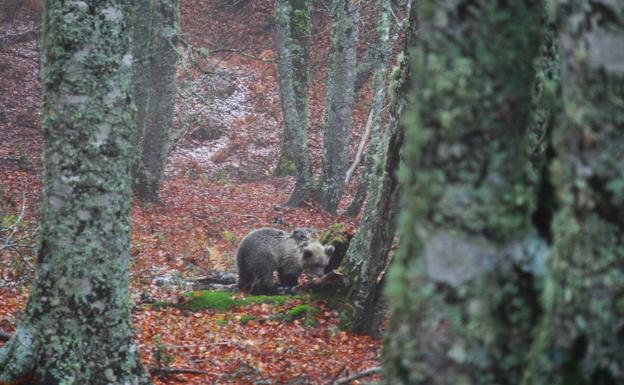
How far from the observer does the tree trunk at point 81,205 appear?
516 cm

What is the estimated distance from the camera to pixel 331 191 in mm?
18609

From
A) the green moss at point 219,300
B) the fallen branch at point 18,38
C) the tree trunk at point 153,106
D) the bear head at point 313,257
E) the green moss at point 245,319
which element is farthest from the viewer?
the fallen branch at point 18,38

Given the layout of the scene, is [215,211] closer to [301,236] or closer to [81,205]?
[301,236]

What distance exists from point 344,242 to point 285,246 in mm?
1548

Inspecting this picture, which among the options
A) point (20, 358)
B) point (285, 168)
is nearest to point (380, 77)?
point (285, 168)

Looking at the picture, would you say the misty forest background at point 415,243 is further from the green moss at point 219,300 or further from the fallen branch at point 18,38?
the fallen branch at point 18,38

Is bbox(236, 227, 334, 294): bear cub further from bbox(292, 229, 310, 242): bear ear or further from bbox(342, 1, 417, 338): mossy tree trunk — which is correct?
bbox(342, 1, 417, 338): mossy tree trunk

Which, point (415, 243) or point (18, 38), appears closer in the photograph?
point (415, 243)

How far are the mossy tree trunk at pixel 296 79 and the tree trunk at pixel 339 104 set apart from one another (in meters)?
0.61

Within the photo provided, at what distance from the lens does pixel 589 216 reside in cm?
221

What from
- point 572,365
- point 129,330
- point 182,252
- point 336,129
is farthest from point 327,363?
point 336,129

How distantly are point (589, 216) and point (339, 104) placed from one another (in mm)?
15903

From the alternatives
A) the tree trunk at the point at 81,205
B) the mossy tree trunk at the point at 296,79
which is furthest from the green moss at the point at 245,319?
the mossy tree trunk at the point at 296,79

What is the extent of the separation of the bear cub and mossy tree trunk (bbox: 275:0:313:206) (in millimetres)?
7186
